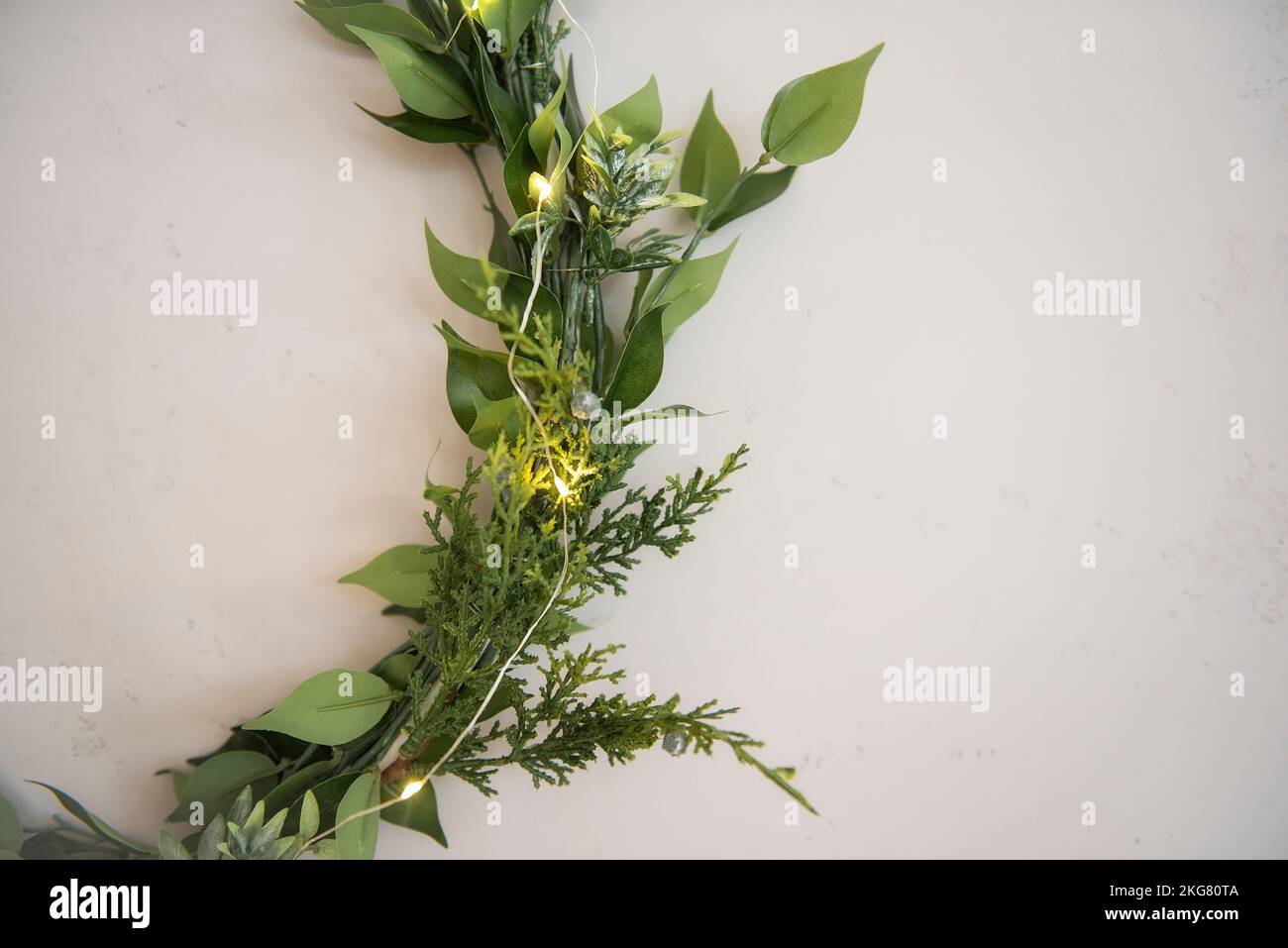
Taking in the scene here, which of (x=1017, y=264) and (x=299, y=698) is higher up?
(x=1017, y=264)

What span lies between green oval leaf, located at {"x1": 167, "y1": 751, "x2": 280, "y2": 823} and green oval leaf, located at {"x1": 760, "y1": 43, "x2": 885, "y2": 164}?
0.96m

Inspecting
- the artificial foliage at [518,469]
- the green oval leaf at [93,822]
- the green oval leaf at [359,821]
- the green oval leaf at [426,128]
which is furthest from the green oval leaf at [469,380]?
the green oval leaf at [93,822]

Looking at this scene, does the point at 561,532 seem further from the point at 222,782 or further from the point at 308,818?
the point at 222,782

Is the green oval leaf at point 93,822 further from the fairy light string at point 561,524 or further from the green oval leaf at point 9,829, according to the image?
the fairy light string at point 561,524

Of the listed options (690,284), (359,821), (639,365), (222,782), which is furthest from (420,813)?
(690,284)

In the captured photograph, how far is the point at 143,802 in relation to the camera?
3.00 ft

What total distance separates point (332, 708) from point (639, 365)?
515 millimetres

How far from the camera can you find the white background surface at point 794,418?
922 millimetres

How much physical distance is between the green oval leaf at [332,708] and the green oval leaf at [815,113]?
2.55 feet

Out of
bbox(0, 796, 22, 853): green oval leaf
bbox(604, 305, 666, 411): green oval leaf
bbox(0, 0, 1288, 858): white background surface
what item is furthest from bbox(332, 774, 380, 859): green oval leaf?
bbox(604, 305, 666, 411): green oval leaf

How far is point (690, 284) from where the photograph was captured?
88 cm
